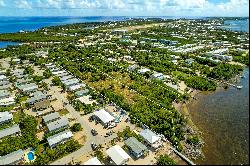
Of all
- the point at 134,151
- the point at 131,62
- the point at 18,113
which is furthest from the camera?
the point at 131,62

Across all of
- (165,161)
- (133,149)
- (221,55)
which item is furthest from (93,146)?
(221,55)

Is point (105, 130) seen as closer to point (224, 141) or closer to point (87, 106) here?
point (87, 106)

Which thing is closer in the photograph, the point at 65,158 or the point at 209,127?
the point at 65,158

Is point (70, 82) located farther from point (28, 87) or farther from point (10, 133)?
point (10, 133)

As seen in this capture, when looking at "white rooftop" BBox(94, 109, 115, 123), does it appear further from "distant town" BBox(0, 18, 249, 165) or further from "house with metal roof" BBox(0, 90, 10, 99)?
"house with metal roof" BBox(0, 90, 10, 99)

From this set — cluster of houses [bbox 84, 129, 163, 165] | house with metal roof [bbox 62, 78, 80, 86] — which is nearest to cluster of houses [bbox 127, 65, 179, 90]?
house with metal roof [bbox 62, 78, 80, 86]

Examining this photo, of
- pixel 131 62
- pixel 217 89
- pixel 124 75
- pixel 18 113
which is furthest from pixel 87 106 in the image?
pixel 131 62
